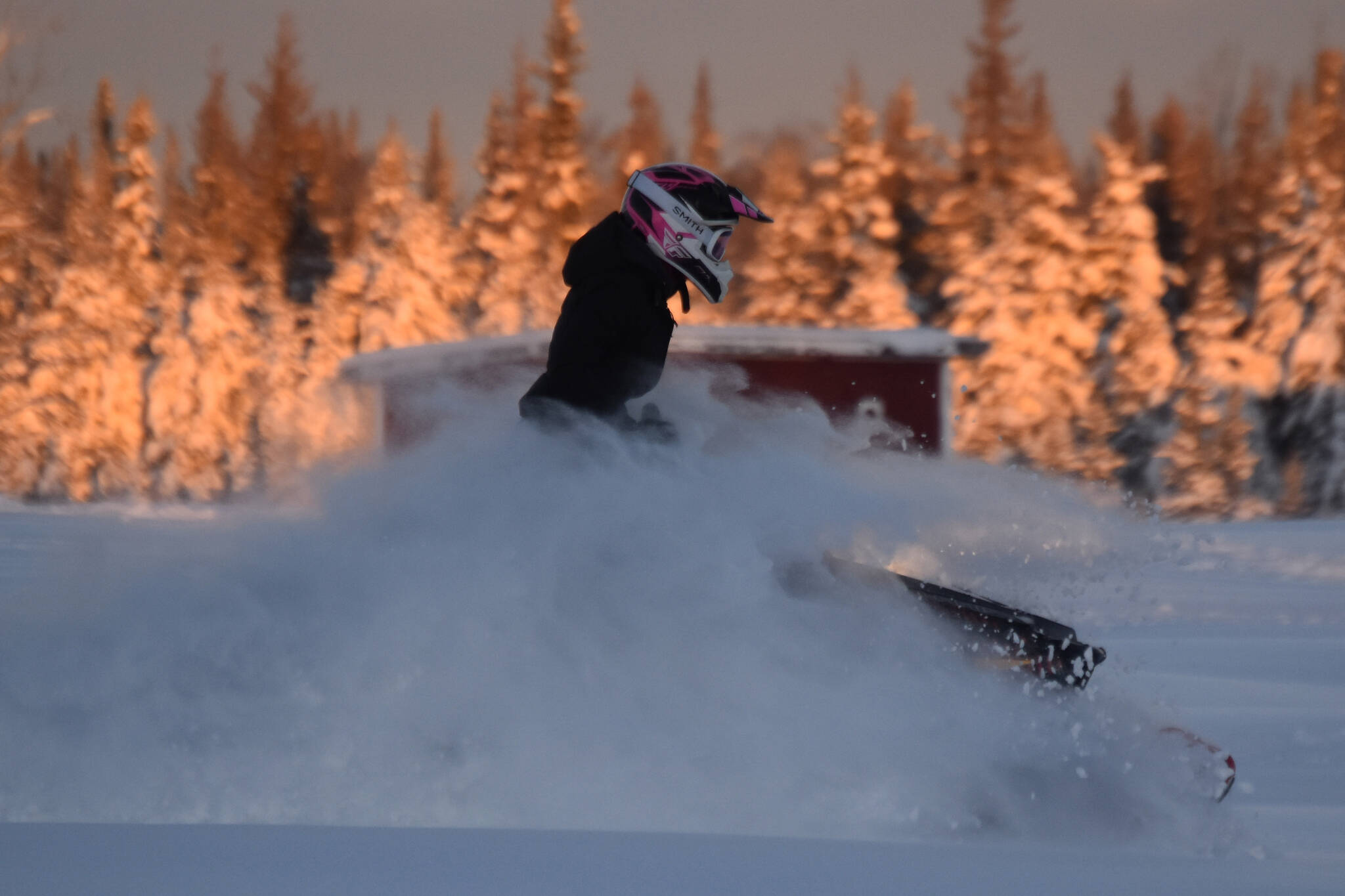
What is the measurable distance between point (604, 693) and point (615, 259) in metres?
1.47

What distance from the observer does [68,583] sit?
12.6ft

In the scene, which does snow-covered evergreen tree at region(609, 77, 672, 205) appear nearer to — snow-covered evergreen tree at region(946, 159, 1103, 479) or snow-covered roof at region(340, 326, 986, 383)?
snow-covered evergreen tree at region(946, 159, 1103, 479)

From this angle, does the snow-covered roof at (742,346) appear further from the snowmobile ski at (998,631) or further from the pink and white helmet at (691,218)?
the snowmobile ski at (998,631)

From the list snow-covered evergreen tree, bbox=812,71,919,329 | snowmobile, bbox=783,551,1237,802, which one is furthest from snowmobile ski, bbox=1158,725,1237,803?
snow-covered evergreen tree, bbox=812,71,919,329

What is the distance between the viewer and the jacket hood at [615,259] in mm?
4012

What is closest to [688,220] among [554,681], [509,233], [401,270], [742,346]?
[554,681]

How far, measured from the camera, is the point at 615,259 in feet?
13.2

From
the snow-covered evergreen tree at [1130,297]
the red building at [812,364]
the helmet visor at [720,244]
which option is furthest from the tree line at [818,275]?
the helmet visor at [720,244]

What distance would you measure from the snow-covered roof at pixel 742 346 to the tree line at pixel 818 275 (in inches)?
479

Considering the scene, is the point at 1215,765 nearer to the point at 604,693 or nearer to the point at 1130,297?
the point at 604,693

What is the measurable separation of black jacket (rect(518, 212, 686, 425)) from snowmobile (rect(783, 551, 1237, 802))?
839mm

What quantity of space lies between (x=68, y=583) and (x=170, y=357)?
35.2m

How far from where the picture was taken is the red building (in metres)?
13.7

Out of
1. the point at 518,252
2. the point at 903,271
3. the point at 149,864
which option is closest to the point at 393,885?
the point at 149,864
